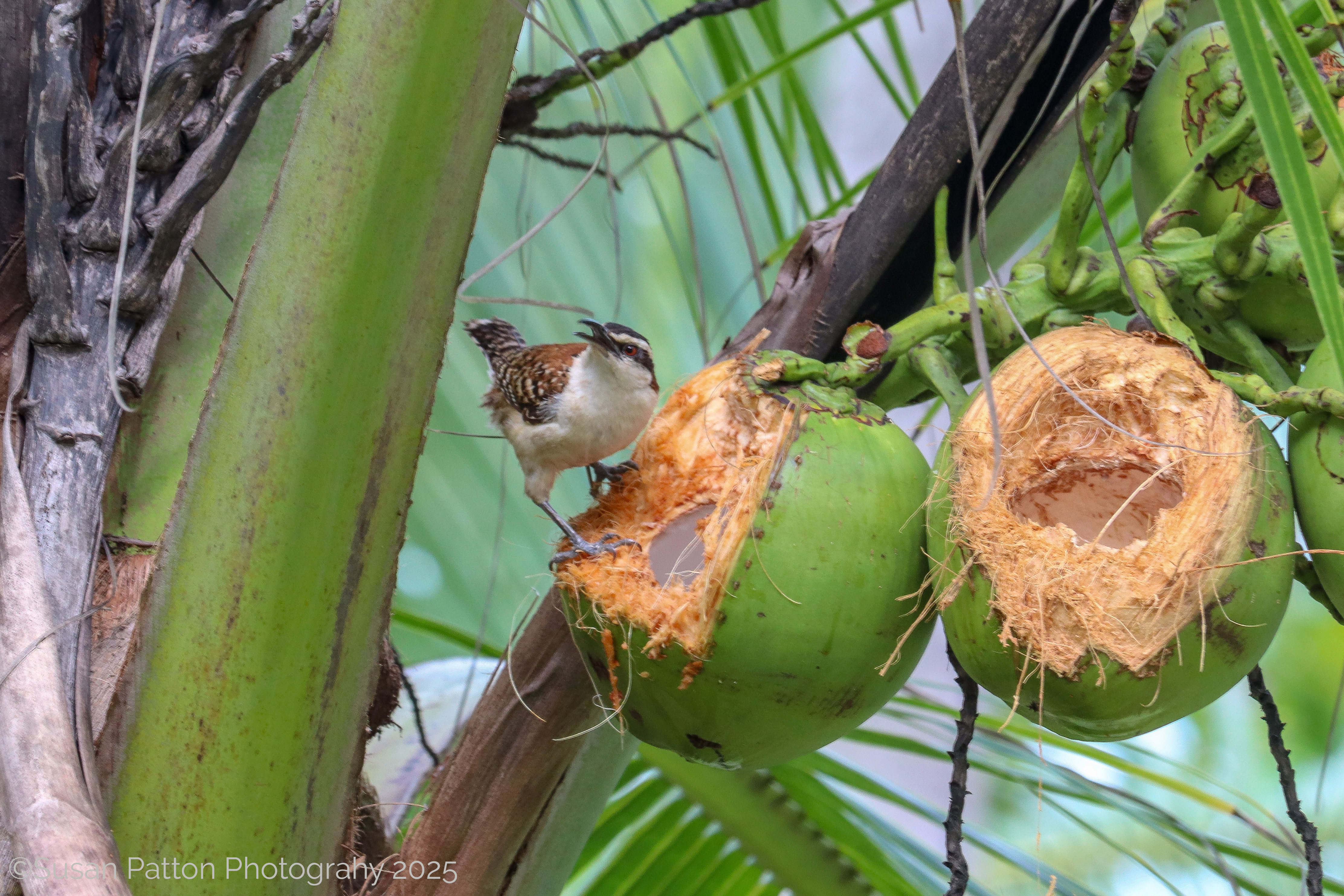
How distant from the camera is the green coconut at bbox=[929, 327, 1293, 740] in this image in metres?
0.69

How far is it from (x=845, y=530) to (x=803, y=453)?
0.25 ft

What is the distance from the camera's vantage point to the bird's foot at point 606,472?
3.45 feet

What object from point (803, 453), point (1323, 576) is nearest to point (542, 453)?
point (803, 453)

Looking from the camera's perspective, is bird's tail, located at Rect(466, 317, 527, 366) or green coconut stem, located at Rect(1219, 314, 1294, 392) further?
bird's tail, located at Rect(466, 317, 527, 366)

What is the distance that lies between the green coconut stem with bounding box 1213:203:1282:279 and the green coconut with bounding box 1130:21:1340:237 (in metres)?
0.05

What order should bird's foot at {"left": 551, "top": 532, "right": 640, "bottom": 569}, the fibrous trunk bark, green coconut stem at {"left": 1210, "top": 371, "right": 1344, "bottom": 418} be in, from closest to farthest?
green coconut stem at {"left": 1210, "top": 371, "right": 1344, "bottom": 418} < the fibrous trunk bark < bird's foot at {"left": 551, "top": 532, "right": 640, "bottom": 569}

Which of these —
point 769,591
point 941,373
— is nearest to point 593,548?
point 769,591

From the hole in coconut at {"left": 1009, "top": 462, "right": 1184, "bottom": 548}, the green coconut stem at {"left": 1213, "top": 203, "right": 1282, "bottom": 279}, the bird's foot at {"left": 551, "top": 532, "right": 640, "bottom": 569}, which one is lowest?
the hole in coconut at {"left": 1009, "top": 462, "right": 1184, "bottom": 548}

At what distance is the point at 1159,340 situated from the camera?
30.6 inches

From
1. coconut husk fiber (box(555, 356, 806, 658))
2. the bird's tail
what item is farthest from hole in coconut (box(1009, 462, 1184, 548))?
the bird's tail

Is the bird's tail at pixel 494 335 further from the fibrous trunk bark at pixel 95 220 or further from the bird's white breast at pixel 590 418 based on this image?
the fibrous trunk bark at pixel 95 220

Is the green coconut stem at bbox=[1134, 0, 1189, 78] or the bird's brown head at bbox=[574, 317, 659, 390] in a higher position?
the green coconut stem at bbox=[1134, 0, 1189, 78]

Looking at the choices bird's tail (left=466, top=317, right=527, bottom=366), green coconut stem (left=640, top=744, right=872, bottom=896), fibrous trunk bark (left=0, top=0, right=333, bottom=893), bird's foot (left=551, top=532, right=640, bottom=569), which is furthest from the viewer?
bird's tail (left=466, top=317, right=527, bottom=366)

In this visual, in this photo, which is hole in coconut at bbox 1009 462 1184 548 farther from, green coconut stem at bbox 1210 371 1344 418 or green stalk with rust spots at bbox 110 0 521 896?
green stalk with rust spots at bbox 110 0 521 896
